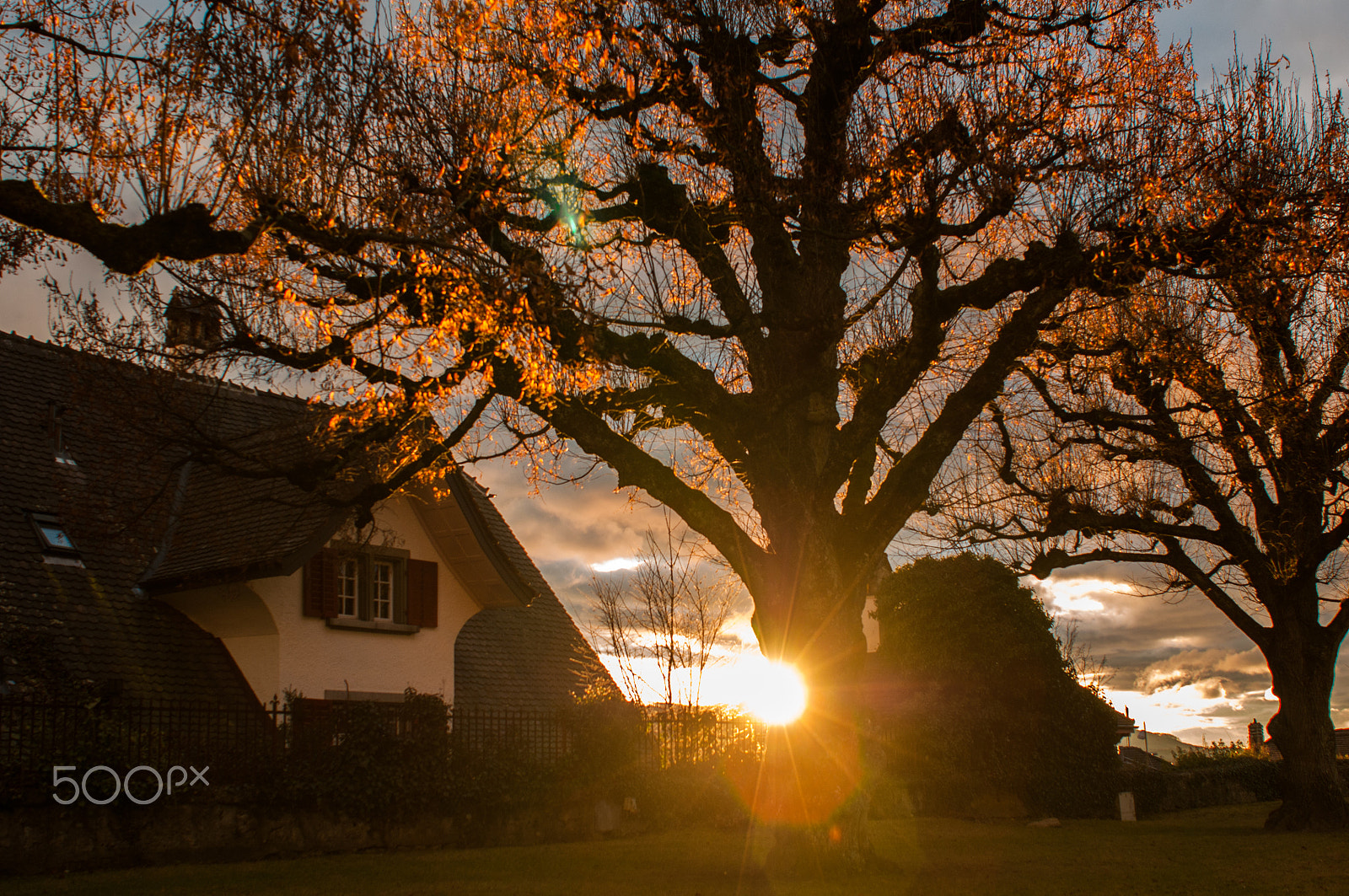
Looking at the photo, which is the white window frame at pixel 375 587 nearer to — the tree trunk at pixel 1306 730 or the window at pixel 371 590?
the window at pixel 371 590

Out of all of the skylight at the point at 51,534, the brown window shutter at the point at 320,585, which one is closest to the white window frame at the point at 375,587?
the brown window shutter at the point at 320,585

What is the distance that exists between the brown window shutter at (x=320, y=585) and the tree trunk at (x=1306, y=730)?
53.2 ft

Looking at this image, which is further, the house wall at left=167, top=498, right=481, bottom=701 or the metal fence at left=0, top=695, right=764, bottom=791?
the house wall at left=167, top=498, right=481, bottom=701

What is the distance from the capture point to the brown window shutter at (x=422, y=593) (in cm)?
1947

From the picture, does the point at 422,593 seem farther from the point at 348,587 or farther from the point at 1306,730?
the point at 1306,730

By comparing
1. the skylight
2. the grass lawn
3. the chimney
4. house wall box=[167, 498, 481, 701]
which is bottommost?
the grass lawn

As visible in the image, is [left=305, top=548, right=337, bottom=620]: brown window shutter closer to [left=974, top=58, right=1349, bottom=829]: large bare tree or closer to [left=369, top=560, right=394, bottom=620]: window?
[left=369, top=560, right=394, bottom=620]: window

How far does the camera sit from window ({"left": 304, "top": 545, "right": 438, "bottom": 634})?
18.0 m

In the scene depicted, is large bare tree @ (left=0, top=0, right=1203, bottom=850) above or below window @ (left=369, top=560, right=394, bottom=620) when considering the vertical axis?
above

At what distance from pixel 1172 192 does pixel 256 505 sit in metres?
15.4

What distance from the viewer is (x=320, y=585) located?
59.1 feet

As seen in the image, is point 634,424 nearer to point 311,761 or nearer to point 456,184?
point 456,184

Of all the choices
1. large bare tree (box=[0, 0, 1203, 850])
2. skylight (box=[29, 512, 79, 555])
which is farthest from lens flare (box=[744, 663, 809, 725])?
skylight (box=[29, 512, 79, 555])

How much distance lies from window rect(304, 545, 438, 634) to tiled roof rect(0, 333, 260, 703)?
191 centimetres
